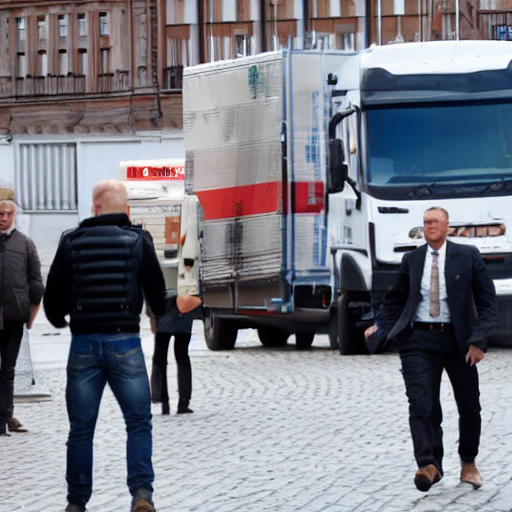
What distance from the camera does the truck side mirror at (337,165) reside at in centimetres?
1969

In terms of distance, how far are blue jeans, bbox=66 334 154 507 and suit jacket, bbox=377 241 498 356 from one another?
170cm

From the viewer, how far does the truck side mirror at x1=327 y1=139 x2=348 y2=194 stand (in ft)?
64.6

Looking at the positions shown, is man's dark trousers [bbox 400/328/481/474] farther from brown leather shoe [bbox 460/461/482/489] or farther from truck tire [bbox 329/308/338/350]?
truck tire [bbox 329/308/338/350]

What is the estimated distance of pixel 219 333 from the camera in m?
22.8

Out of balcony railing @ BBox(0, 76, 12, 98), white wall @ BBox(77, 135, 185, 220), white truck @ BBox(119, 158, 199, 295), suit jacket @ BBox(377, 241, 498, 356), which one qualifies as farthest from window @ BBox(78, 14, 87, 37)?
suit jacket @ BBox(377, 241, 498, 356)

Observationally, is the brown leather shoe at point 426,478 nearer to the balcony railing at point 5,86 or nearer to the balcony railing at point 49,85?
the balcony railing at point 49,85

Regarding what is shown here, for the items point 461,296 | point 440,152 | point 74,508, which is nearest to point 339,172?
point 440,152

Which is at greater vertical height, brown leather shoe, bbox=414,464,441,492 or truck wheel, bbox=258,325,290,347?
brown leather shoe, bbox=414,464,441,492

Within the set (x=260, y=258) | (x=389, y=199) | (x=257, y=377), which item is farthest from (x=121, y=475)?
(x=260, y=258)

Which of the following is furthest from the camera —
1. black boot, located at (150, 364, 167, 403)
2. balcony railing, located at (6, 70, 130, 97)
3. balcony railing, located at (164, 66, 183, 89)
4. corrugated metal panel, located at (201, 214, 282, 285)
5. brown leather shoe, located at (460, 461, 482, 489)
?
balcony railing, located at (6, 70, 130, 97)

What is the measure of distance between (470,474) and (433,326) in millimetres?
819

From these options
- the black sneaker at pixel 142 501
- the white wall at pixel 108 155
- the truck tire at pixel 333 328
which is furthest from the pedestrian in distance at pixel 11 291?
the white wall at pixel 108 155

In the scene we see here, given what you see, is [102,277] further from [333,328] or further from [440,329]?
[333,328]

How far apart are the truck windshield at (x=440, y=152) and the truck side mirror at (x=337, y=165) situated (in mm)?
384
